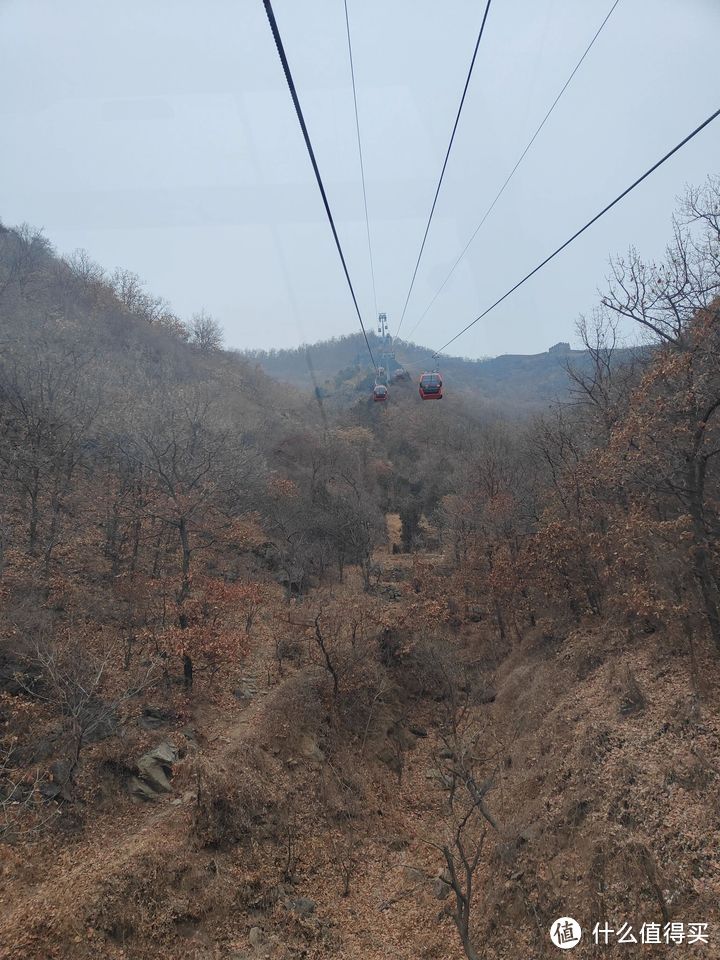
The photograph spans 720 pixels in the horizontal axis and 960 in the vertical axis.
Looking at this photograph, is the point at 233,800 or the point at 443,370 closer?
the point at 233,800

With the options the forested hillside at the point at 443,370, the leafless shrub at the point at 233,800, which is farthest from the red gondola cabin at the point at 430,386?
the forested hillside at the point at 443,370

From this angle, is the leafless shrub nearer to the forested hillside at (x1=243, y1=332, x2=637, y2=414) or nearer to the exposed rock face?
the exposed rock face

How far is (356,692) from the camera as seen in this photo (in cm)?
1681

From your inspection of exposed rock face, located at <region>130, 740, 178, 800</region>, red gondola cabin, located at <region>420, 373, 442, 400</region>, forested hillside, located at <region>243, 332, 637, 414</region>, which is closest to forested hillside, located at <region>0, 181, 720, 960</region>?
exposed rock face, located at <region>130, 740, 178, 800</region>

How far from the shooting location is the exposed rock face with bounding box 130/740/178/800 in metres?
11.8

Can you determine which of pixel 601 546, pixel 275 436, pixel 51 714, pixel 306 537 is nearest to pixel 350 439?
pixel 275 436

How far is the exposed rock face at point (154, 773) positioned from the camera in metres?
11.8

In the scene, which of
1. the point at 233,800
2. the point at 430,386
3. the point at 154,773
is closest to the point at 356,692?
the point at 233,800

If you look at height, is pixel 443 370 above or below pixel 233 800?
above

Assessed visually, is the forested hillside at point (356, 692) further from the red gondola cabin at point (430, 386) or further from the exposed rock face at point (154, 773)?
the red gondola cabin at point (430, 386)

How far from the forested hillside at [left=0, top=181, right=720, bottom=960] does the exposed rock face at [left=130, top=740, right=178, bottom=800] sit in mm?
58

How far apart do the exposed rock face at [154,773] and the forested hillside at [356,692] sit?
0.19 feet

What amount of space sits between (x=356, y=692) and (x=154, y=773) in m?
6.61

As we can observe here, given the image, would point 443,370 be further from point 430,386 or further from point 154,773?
point 154,773
